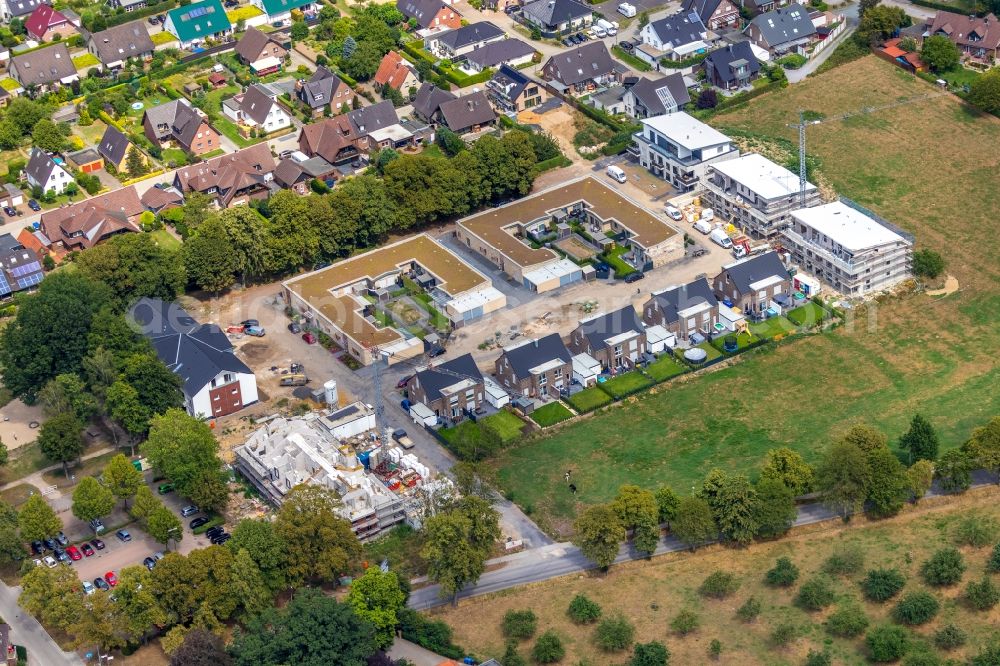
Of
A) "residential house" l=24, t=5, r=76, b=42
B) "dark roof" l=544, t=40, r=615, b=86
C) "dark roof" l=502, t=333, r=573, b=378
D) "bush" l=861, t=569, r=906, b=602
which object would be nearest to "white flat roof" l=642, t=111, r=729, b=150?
"dark roof" l=544, t=40, r=615, b=86

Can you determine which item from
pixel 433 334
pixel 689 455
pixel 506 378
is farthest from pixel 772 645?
pixel 433 334

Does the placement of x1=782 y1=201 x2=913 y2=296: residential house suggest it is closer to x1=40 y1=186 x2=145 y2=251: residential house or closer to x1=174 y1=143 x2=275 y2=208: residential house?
x1=174 y1=143 x2=275 y2=208: residential house

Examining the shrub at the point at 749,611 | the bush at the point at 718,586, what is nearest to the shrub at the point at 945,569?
the shrub at the point at 749,611

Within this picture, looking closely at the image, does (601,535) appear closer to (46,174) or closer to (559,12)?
(46,174)

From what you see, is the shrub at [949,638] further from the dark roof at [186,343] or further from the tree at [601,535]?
the dark roof at [186,343]

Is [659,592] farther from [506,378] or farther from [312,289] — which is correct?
[312,289]
